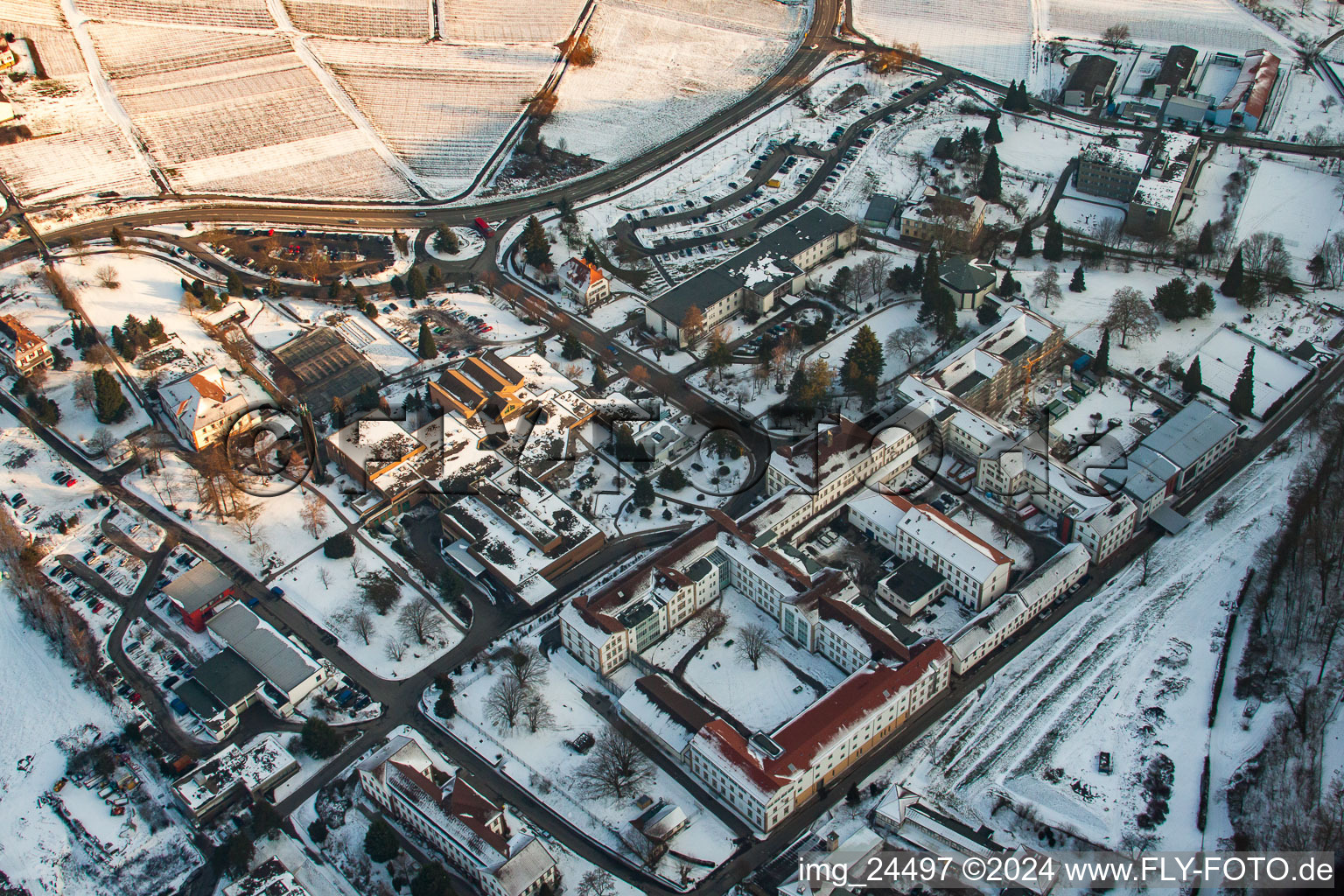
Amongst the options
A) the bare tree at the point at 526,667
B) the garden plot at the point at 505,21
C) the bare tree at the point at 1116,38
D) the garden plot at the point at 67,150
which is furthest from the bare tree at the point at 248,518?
the bare tree at the point at 1116,38

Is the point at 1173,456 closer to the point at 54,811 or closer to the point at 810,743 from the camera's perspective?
the point at 810,743

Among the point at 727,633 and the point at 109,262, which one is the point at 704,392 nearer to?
the point at 727,633

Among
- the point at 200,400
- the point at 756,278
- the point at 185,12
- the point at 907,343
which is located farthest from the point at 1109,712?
the point at 185,12

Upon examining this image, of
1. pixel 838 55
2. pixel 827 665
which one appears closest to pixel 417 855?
pixel 827 665

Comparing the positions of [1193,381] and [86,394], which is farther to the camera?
[86,394]

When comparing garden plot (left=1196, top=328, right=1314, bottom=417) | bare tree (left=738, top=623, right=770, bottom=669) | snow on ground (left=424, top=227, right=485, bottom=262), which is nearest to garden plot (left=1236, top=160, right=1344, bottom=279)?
garden plot (left=1196, top=328, right=1314, bottom=417)

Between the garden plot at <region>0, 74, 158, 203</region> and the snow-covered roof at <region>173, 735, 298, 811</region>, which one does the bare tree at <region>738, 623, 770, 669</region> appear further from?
the garden plot at <region>0, 74, 158, 203</region>

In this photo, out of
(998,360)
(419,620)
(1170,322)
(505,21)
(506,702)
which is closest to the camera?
(506,702)
